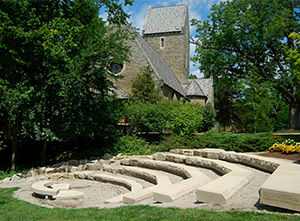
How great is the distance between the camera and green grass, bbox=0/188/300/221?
3531 mm

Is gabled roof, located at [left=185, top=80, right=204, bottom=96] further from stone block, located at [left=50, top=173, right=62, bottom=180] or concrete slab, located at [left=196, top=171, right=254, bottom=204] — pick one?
concrete slab, located at [left=196, top=171, right=254, bottom=204]

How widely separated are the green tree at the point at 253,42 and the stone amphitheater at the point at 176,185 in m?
14.4

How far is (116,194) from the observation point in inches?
296

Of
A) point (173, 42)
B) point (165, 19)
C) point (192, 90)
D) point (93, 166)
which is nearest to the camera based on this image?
point (93, 166)

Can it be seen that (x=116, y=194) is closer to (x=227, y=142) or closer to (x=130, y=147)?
(x=130, y=147)

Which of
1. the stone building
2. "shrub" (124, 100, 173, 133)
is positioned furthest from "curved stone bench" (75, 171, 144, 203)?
the stone building

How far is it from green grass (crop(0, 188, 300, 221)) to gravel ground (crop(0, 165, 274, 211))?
394mm

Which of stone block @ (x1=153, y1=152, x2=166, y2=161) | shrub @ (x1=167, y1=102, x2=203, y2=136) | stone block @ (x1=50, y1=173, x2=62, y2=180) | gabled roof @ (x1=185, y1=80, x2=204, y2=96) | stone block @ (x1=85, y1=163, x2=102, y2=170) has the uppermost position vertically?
gabled roof @ (x1=185, y1=80, x2=204, y2=96)

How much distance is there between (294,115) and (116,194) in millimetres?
22259

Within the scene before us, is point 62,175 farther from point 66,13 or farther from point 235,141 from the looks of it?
point 235,141

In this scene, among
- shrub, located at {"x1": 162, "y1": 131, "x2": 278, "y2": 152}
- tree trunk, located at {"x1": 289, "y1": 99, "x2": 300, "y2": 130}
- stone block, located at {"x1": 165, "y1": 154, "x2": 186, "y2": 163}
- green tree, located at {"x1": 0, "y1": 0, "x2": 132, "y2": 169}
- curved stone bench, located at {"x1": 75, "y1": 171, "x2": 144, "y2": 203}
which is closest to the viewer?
curved stone bench, located at {"x1": 75, "y1": 171, "x2": 144, "y2": 203}

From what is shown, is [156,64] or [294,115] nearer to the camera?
[294,115]

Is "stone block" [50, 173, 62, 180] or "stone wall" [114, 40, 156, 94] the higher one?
"stone wall" [114, 40, 156, 94]

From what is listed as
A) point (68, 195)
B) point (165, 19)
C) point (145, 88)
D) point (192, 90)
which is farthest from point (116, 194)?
point (165, 19)
